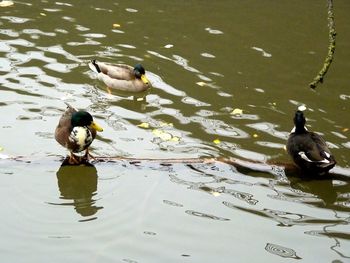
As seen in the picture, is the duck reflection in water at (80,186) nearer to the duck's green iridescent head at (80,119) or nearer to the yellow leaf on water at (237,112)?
the duck's green iridescent head at (80,119)

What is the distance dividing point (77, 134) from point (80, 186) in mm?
632

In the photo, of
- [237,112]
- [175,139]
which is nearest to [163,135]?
[175,139]

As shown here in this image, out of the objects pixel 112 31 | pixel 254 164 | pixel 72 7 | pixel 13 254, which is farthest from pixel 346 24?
pixel 13 254

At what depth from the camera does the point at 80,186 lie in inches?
290

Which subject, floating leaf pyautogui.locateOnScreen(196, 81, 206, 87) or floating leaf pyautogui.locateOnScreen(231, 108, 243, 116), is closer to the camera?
floating leaf pyautogui.locateOnScreen(231, 108, 243, 116)

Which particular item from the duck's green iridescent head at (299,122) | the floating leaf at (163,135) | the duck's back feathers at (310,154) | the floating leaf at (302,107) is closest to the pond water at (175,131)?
the floating leaf at (163,135)

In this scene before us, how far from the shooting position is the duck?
7.20m

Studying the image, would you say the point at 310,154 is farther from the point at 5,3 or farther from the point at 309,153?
the point at 5,3

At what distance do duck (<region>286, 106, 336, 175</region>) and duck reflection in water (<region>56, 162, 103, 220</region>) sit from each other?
8.09 ft

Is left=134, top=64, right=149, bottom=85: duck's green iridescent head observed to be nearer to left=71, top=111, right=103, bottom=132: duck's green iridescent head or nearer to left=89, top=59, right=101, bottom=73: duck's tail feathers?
left=89, top=59, right=101, bottom=73: duck's tail feathers

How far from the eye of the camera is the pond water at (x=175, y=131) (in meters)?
6.26

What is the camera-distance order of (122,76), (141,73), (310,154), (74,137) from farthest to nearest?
(122,76), (141,73), (74,137), (310,154)

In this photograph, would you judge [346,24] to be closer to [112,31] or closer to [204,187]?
[112,31]

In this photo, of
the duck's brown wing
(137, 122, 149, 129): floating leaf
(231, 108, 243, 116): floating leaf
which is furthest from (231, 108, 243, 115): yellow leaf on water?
the duck's brown wing
